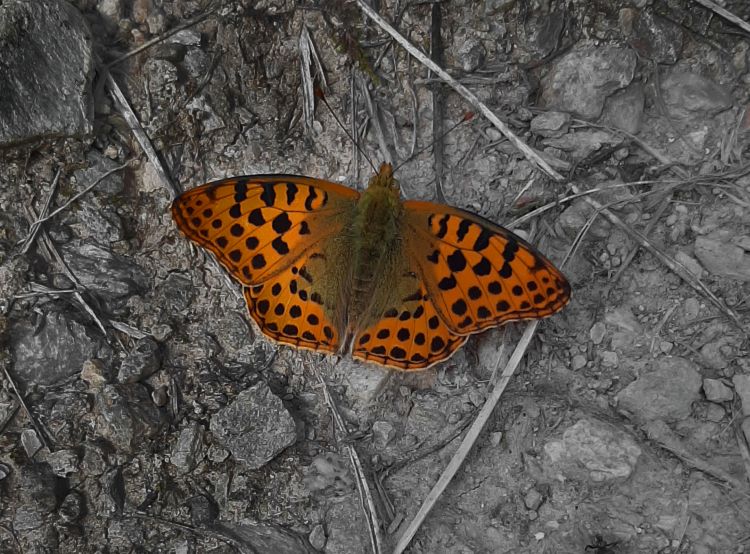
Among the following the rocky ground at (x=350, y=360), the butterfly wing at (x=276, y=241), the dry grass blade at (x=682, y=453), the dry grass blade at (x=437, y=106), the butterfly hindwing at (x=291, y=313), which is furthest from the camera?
the dry grass blade at (x=437, y=106)

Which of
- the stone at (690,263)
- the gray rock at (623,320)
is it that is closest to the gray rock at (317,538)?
the gray rock at (623,320)

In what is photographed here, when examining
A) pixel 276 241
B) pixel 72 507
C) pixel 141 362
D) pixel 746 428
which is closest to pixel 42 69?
pixel 276 241

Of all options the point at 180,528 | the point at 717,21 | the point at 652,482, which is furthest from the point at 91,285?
the point at 717,21

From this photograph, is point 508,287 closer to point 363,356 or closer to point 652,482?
point 363,356

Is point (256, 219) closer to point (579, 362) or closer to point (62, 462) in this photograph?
point (62, 462)

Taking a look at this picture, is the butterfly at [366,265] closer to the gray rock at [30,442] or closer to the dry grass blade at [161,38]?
the dry grass blade at [161,38]

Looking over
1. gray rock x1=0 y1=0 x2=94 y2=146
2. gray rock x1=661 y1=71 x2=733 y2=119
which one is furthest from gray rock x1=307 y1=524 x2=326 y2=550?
gray rock x1=661 y1=71 x2=733 y2=119
